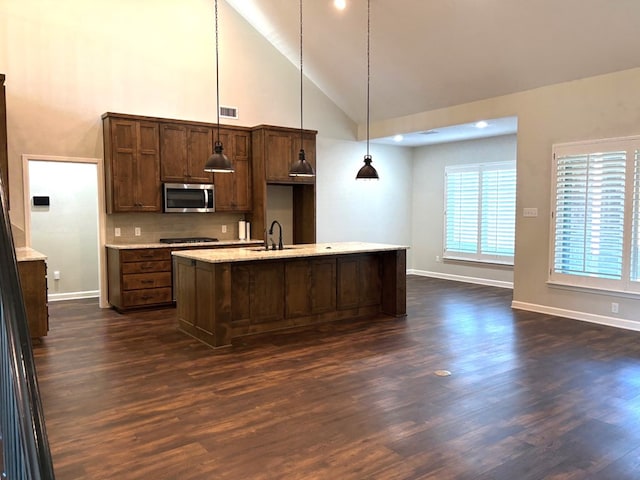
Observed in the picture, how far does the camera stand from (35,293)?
200 inches

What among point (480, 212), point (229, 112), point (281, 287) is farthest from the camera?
point (480, 212)

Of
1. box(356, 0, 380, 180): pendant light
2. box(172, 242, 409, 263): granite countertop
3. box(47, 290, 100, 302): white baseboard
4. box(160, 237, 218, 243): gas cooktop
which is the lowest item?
box(47, 290, 100, 302): white baseboard

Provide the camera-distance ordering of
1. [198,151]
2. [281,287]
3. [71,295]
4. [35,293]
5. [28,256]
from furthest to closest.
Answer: [71,295] < [198,151] < [281,287] < [28,256] < [35,293]

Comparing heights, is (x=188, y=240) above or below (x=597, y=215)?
below

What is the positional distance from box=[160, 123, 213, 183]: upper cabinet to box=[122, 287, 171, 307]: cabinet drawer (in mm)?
1595

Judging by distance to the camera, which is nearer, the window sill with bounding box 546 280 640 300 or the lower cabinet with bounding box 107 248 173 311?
the window sill with bounding box 546 280 640 300

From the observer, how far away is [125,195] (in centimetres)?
681

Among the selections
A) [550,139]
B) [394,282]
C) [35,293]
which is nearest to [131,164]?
[35,293]

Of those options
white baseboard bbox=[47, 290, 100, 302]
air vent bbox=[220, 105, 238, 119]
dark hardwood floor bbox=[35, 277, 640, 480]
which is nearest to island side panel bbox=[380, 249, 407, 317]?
dark hardwood floor bbox=[35, 277, 640, 480]

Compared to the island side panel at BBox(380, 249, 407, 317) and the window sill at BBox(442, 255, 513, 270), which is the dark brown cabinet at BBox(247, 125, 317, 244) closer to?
the island side panel at BBox(380, 249, 407, 317)

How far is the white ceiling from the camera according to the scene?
5.31 m

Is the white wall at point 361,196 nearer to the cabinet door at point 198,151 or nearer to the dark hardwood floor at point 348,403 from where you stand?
the cabinet door at point 198,151

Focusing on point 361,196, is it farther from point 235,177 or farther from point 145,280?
point 145,280

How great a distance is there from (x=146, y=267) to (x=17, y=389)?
554 centimetres
